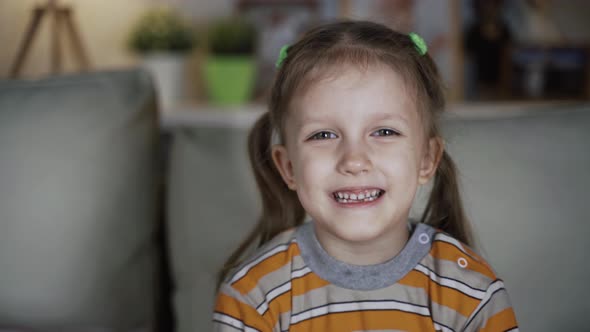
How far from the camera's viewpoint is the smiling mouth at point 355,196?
2.76 ft

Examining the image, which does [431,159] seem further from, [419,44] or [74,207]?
[74,207]

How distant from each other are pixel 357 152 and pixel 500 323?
31cm

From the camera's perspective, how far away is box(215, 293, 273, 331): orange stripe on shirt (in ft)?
2.88

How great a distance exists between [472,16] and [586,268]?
174cm

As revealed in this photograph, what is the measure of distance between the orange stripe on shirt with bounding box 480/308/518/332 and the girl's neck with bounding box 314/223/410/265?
0.55 feet

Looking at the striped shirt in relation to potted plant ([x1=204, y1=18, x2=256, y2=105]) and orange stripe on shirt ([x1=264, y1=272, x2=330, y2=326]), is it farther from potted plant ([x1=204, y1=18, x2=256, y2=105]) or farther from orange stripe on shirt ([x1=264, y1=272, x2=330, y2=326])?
potted plant ([x1=204, y1=18, x2=256, y2=105])

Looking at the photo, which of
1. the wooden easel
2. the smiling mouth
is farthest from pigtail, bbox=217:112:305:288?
the wooden easel

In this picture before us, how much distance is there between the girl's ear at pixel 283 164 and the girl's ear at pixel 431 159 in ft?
0.64

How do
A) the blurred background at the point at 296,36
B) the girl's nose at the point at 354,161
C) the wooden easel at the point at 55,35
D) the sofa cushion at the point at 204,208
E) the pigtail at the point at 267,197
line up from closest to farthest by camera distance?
1. the girl's nose at the point at 354,161
2. the pigtail at the point at 267,197
3. the sofa cushion at the point at 204,208
4. the wooden easel at the point at 55,35
5. the blurred background at the point at 296,36

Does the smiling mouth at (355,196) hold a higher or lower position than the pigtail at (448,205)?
higher

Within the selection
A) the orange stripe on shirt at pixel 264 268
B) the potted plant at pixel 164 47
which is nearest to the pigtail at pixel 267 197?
the orange stripe on shirt at pixel 264 268

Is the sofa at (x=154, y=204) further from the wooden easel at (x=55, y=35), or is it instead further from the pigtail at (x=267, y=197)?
the wooden easel at (x=55, y=35)

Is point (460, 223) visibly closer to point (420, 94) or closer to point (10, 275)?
point (420, 94)

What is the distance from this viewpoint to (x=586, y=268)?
109 cm
